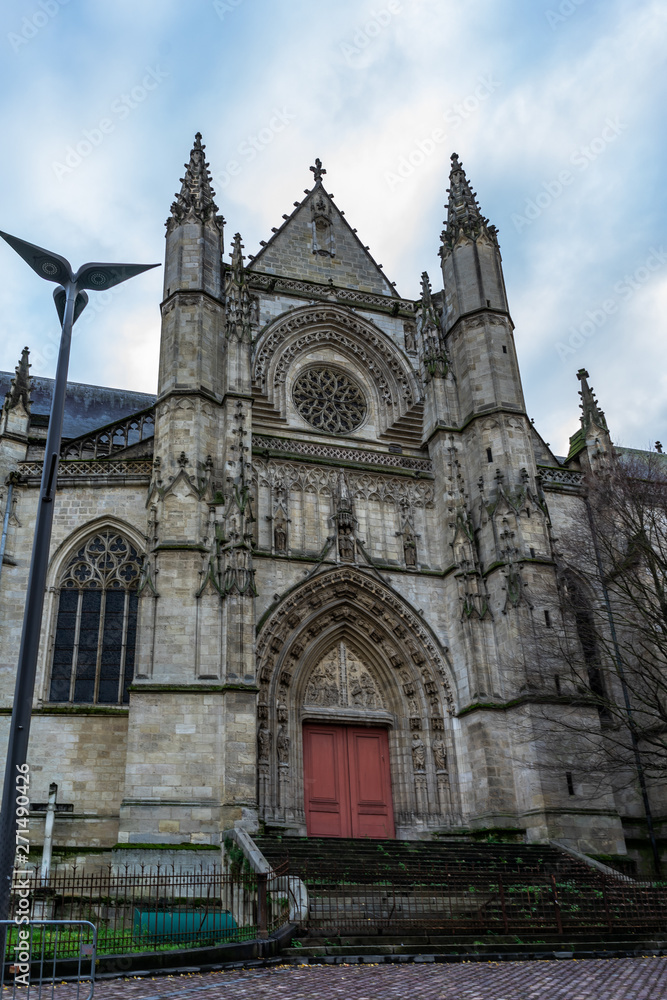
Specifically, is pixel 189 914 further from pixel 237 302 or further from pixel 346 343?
pixel 346 343

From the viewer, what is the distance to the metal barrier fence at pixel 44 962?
606cm

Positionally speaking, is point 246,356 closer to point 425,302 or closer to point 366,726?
point 425,302

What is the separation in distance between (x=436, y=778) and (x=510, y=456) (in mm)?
7565

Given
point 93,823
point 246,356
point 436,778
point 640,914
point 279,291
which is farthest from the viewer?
point 279,291

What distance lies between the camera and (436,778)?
18.0 metres

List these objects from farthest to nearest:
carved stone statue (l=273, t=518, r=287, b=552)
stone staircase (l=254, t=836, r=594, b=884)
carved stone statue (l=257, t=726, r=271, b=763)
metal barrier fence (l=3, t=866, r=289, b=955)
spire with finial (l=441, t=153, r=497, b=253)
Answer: spire with finial (l=441, t=153, r=497, b=253) < carved stone statue (l=273, t=518, r=287, b=552) < carved stone statue (l=257, t=726, r=271, b=763) < stone staircase (l=254, t=836, r=594, b=884) < metal barrier fence (l=3, t=866, r=289, b=955)

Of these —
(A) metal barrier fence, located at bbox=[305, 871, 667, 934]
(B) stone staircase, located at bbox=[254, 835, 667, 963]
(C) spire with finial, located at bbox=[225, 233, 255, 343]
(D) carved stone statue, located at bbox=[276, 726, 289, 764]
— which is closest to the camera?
(B) stone staircase, located at bbox=[254, 835, 667, 963]

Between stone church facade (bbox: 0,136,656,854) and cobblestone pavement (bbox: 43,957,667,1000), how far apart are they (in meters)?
5.77

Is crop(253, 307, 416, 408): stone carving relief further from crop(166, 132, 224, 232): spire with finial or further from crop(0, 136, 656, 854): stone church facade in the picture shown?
crop(166, 132, 224, 232): spire with finial

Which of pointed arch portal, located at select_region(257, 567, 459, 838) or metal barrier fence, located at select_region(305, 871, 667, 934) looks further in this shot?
pointed arch portal, located at select_region(257, 567, 459, 838)

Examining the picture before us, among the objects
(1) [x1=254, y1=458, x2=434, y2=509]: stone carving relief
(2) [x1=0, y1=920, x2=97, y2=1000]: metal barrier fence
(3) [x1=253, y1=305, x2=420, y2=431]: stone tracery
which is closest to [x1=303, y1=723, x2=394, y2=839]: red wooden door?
(1) [x1=254, y1=458, x2=434, y2=509]: stone carving relief

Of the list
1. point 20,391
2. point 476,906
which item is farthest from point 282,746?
point 20,391

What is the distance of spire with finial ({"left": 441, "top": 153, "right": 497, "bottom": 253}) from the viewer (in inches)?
934

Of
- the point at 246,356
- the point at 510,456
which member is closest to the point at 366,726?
the point at 510,456
